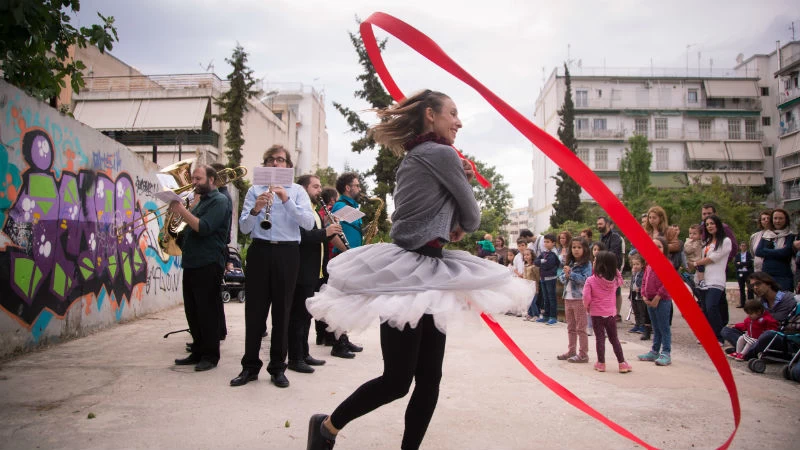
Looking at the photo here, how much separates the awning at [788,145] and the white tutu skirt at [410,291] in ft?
188

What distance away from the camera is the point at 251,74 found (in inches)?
1139

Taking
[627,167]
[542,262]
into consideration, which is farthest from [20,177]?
[627,167]

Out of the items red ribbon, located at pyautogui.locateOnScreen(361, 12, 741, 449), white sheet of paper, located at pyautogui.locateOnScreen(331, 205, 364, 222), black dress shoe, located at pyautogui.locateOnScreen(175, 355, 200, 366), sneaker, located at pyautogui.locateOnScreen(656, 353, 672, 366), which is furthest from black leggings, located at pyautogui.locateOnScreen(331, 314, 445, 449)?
sneaker, located at pyautogui.locateOnScreen(656, 353, 672, 366)

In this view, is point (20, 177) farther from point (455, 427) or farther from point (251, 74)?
point (251, 74)

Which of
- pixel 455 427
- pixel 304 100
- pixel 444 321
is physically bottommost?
pixel 455 427

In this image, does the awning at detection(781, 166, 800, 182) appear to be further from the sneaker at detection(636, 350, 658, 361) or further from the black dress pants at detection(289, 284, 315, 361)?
the black dress pants at detection(289, 284, 315, 361)

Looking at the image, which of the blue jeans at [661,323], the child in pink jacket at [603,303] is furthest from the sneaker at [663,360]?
the child in pink jacket at [603,303]

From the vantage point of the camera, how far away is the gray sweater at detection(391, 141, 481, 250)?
2473 mm

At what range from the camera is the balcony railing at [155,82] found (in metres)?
29.4

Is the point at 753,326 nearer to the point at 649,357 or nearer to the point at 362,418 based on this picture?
the point at 649,357

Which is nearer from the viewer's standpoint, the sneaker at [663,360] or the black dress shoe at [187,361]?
the black dress shoe at [187,361]

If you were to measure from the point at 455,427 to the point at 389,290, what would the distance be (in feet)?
4.89

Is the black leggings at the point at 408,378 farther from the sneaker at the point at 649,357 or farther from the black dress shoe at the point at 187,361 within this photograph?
Answer: the sneaker at the point at 649,357

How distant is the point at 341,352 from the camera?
5.77 m
